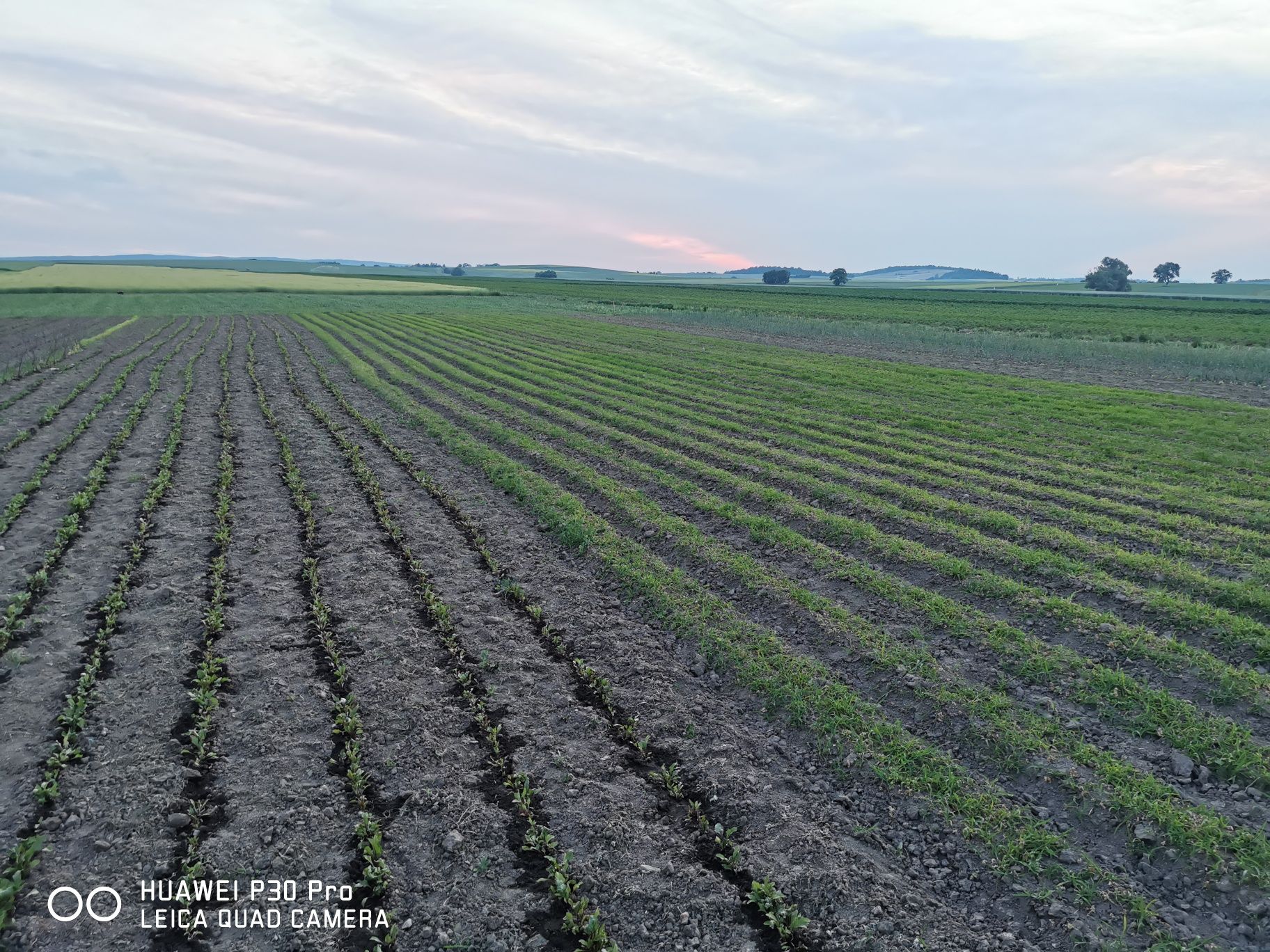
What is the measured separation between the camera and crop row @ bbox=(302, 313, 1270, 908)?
16.4 ft

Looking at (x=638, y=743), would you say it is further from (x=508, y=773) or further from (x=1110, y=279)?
(x=1110, y=279)

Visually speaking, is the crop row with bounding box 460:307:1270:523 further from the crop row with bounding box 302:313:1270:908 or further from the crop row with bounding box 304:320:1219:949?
the crop row with bounding box 304:320:1219:949

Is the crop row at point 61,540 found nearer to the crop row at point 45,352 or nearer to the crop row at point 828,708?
the crop row at point 828,708

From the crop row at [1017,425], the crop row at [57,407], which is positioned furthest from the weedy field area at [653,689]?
the crop row at [57,407]

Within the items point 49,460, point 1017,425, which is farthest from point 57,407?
point 1017,425

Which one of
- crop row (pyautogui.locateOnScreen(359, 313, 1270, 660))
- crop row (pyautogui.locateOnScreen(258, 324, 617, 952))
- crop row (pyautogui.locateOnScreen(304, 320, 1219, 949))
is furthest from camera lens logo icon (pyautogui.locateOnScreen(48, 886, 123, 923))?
crop row (pyautogui.locateOnScreen(359, 313, 1270, 660))

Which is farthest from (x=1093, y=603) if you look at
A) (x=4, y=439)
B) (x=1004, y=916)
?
(x=4, y=439)

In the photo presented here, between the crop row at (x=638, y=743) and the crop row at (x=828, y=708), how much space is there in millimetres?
1233

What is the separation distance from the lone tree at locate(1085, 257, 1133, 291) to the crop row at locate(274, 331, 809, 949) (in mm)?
151640

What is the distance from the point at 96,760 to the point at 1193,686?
30.8 feet

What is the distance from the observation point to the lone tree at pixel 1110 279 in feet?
429

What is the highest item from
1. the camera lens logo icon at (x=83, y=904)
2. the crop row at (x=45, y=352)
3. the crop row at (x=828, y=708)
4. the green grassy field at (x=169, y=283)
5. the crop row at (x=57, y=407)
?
the green grassy field at (x=169, y=283)

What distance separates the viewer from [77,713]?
607cm

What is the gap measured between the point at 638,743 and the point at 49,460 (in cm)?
1336
